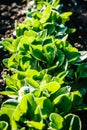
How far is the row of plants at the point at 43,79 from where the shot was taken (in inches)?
65.6

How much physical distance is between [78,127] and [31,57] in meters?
0.70

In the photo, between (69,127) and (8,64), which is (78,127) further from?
(8,64)

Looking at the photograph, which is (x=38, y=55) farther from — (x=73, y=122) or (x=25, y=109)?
(x=73, y=122)

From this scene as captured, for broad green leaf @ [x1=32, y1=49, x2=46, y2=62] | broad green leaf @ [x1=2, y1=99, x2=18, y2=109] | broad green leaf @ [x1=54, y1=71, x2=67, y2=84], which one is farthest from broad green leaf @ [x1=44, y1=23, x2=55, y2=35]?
broad green leaf @ [x1=2, y1=99, x2=18, y2=109]

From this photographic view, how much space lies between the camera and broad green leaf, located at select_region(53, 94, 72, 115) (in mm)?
1759

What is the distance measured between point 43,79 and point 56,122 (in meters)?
0.34

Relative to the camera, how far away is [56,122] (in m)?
1.63

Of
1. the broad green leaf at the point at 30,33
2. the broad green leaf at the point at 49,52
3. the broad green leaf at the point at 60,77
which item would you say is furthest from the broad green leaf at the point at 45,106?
the broad green leaf at the point at 30,33

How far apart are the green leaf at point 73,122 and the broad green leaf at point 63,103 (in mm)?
105

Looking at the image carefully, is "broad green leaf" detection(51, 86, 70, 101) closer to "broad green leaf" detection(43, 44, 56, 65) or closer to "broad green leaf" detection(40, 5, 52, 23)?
"broad green leaf" detection(43, 44, 56, 65)

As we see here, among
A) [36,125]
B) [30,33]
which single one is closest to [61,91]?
[36,125]

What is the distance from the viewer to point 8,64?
214 cm

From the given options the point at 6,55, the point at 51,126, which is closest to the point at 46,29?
the point at 6,55

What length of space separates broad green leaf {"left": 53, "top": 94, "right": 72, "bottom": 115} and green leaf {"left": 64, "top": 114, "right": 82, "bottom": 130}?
4.1 inches
